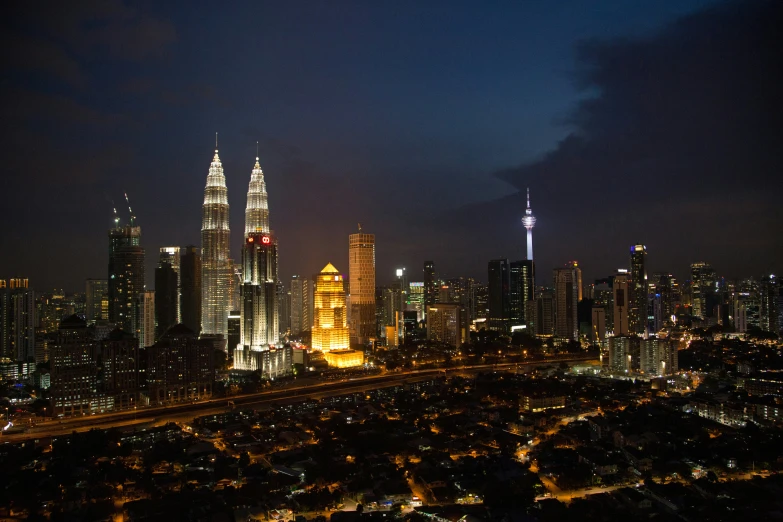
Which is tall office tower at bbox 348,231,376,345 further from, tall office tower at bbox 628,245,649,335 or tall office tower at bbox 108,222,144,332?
tall office tower at bbox 628,245,649,335

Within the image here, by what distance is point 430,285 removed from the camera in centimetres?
2977

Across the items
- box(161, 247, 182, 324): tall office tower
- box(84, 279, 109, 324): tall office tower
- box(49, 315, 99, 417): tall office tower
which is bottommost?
box(49, 315, 99, 417): tall office tower

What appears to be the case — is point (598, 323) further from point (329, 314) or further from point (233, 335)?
point (233, 335)

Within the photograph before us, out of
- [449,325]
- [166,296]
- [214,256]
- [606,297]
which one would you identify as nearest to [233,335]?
[166,296]

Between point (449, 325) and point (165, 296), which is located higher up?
point (165, 296)

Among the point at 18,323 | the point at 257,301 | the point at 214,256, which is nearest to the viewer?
the point at 18,323

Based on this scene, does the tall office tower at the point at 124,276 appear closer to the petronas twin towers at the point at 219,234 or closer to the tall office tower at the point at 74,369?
the petronas twin towers at the point at 219,234

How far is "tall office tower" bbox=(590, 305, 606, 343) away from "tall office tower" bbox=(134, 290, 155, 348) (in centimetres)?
1585

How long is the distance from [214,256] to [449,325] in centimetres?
936

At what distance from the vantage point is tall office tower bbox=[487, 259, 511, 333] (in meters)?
26.7

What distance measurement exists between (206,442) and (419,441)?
3334mm

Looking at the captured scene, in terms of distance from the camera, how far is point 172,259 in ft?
75.1

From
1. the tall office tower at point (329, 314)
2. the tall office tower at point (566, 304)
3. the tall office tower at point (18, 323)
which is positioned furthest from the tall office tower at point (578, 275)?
the tall office tower at point (18, 323)

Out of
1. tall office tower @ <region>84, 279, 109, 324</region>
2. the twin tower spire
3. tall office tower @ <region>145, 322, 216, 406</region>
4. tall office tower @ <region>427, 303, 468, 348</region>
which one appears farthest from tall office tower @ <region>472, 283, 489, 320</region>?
tall office tower @ <region>145, 322, 216, 406</region>
